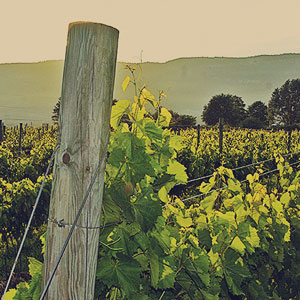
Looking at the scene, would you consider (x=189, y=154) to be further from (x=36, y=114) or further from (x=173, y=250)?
(x=36, y=114)

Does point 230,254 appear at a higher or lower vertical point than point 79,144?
lower

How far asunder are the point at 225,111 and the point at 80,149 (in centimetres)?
6881

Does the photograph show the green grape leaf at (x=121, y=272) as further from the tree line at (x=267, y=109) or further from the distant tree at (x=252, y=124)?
the tree line at (x=267, y=109)

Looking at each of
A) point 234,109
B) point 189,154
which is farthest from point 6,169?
point 234,109

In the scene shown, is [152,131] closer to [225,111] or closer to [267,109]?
[225,111]

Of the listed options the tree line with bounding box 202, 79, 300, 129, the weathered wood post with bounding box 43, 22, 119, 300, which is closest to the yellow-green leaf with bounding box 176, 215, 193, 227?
the weathered wood post with bounding box 43, 22, 119, 300

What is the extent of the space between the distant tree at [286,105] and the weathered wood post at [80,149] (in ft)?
221

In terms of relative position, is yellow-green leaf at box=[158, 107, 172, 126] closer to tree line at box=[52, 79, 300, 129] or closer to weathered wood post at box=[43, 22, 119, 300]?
weathered wood post at box=[43, 22, 119, 300]

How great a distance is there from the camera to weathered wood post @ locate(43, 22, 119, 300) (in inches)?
56.6

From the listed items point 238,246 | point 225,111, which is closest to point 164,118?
point 238,246

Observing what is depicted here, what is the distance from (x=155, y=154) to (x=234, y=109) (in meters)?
68.0

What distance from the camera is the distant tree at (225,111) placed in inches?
2689

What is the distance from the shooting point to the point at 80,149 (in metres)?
1.47

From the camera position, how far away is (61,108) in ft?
4.89
